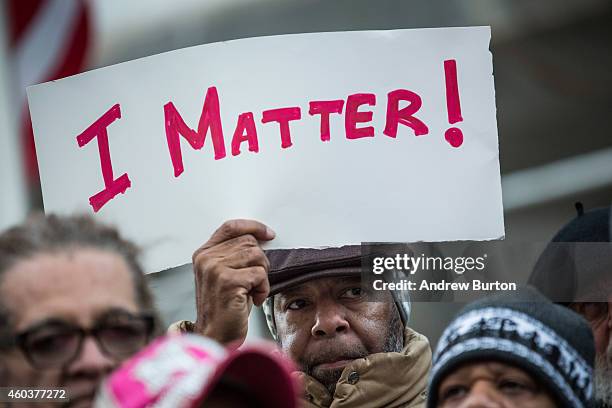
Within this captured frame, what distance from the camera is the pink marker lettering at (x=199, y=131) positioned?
340 cm

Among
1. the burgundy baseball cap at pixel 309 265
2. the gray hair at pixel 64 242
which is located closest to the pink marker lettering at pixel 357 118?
the burgundy baseball cap at pixel 309 265

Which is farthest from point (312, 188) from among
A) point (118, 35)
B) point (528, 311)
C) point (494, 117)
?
point (118, 35)

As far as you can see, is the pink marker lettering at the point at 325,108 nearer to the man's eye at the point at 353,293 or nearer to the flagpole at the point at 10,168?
the man's eye at the point at 353,293

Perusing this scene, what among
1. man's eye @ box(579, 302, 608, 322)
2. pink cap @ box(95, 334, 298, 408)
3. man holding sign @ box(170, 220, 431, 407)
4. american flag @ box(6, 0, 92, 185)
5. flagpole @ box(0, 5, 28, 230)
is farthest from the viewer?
american flag @ box(6, 0, 92, 185)

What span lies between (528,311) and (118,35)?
8203 mm

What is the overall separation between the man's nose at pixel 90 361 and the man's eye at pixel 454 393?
633 millimetres

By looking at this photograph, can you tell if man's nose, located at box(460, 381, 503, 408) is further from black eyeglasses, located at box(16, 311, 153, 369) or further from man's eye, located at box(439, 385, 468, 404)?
black eyeglasses, located at box(16, 311, 153, 369)

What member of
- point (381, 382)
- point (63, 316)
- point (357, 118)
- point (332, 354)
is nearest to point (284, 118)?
point (357, 118)

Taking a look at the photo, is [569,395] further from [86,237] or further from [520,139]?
[520,139]

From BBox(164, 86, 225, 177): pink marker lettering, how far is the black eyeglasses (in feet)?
3.02

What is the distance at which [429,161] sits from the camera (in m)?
3.36

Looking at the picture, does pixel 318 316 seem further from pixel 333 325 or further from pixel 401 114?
pixel 401 114

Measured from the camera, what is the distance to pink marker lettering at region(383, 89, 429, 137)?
133 inches

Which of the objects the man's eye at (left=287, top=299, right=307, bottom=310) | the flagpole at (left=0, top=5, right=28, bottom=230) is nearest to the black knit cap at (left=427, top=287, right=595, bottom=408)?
the man's eye at (left=287, top=299, right=307, bottom=310)
